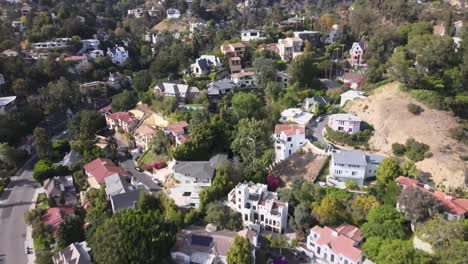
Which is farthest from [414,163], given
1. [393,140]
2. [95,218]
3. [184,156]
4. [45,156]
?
[45,156]

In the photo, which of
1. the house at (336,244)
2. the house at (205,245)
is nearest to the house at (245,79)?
the house at (336,244)

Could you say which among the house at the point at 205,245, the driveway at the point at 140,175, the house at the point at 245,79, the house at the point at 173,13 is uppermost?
the house at the point at 173,13

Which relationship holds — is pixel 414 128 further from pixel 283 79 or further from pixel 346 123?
pixel 283 79

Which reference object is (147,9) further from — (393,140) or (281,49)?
(393,140)

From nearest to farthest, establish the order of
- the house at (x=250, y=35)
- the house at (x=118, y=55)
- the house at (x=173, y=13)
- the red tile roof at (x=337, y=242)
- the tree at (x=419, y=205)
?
the red tile roof at (x=337, y=242)
the tree at (x=419, y=205)
the house at (x=250, y=35)
the house at (x=118, y=55)
the house at (x=173, y=13)

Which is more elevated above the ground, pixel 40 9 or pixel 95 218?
pixel 40 9

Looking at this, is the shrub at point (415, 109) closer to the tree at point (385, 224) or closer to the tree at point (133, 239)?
the tree at point (385, 224)
